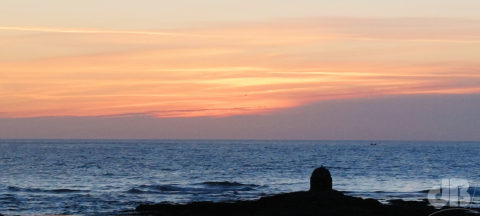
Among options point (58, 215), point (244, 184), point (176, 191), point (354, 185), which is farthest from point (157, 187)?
point (58, 215)

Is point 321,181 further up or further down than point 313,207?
further up

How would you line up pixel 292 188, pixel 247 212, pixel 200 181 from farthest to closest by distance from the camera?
pixel 200 181 → pixel 292 188 → pixel 247 212

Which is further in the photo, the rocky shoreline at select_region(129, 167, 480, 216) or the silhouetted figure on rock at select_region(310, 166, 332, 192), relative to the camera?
the silhouetted figure on rock at select_region(310, 166, 332, 192)

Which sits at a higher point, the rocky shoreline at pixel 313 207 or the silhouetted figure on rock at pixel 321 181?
the silhouetted figure on rock at pixel 321 181

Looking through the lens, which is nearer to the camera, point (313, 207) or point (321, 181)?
point (313, 207)

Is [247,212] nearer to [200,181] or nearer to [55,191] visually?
[55,191]

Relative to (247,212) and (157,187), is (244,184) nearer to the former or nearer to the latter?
(157,187)

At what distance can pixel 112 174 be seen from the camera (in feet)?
267

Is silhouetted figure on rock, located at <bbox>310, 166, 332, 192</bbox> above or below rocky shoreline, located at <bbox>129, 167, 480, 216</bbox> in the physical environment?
above

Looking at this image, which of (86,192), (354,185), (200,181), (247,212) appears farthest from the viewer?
(200,181)

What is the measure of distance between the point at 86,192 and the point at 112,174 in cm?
2298

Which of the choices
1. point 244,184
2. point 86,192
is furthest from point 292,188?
point 86,192

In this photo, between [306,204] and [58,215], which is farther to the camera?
[58,215]

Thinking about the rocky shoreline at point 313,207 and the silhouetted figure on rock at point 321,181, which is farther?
the silhouetted figure on rock at point 321,181
